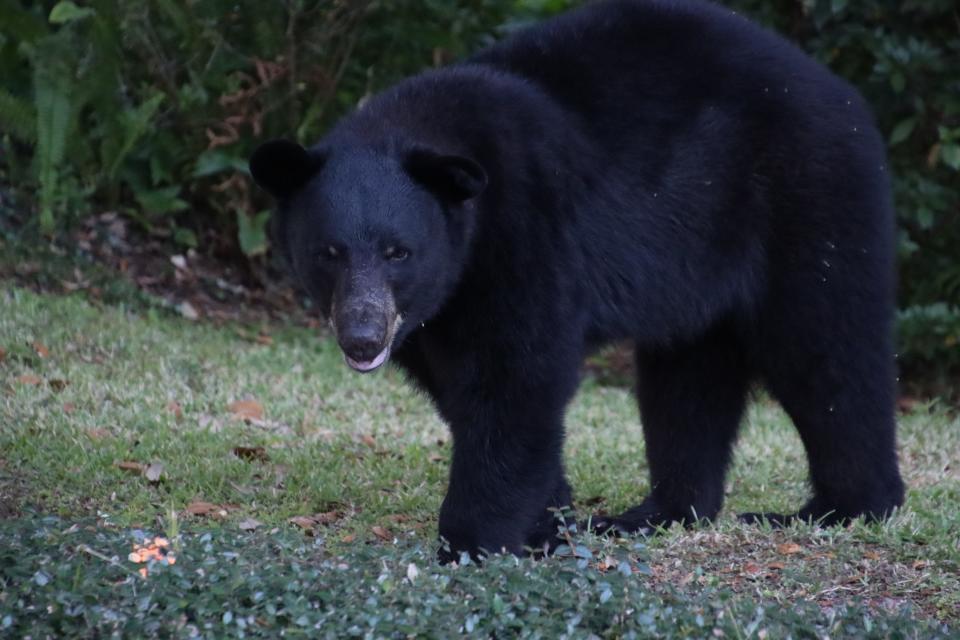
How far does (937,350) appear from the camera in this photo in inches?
404

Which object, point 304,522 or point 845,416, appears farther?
point 845,416

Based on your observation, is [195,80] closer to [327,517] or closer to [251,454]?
[251,454]

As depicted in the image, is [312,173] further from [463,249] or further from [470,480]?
[470,480]

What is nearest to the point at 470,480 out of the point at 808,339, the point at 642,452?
the point at 808,339

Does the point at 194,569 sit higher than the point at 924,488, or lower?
higher

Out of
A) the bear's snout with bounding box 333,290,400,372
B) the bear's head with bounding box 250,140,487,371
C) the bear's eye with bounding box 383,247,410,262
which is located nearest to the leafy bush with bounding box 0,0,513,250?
the bear's head with bounding box 250,140,487,371

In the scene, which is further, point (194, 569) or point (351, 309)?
point (351, 309)

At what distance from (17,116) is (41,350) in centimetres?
231

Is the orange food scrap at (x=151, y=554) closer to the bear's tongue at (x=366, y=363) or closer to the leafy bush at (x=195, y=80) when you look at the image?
the bear's tongue at (x=366, y=363)

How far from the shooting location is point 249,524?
5.84m

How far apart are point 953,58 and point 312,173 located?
6.12 meters

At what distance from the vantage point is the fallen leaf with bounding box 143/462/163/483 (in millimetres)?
6449

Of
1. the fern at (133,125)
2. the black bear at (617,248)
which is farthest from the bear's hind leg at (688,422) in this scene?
the fern at (133,125)

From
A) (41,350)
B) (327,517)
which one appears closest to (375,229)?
(327,517)
